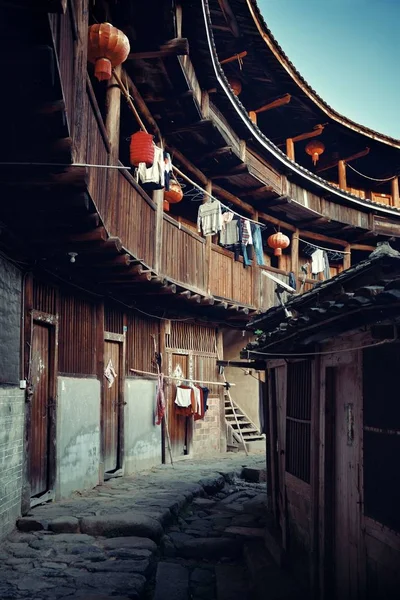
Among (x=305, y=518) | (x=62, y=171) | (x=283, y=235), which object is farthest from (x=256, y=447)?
(x=62, y=171)

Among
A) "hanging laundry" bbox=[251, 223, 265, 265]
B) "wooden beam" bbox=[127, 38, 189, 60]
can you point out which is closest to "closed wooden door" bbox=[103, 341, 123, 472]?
"wooden beam" bbox=[127, 38, 189, 60]

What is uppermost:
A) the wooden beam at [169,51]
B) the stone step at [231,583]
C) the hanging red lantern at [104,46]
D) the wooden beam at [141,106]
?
the wooden beam at [169,51]

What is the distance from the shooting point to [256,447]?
60.8ft

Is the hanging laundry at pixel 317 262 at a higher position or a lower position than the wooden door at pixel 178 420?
higher

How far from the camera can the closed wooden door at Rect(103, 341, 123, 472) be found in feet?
42.0

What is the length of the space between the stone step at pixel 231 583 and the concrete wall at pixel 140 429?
556 centimetres

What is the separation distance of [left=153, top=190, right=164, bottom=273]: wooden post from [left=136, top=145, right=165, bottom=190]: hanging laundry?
1.98m

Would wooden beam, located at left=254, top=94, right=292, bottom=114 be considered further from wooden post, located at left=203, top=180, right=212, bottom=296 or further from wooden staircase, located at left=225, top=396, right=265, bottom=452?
wooden staircase, located at left=225, top=396, right=265, bottom=452

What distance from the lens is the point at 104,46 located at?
8.35 m

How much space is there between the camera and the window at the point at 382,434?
16.5 ft

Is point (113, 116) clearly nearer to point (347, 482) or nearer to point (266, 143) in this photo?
point (347, 482)

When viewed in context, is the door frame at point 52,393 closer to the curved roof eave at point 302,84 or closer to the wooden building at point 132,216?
the wooden building at point 132,216

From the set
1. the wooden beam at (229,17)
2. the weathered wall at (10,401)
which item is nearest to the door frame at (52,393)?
the weathered wall at (10,401)

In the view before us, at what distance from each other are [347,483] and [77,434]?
642cm
